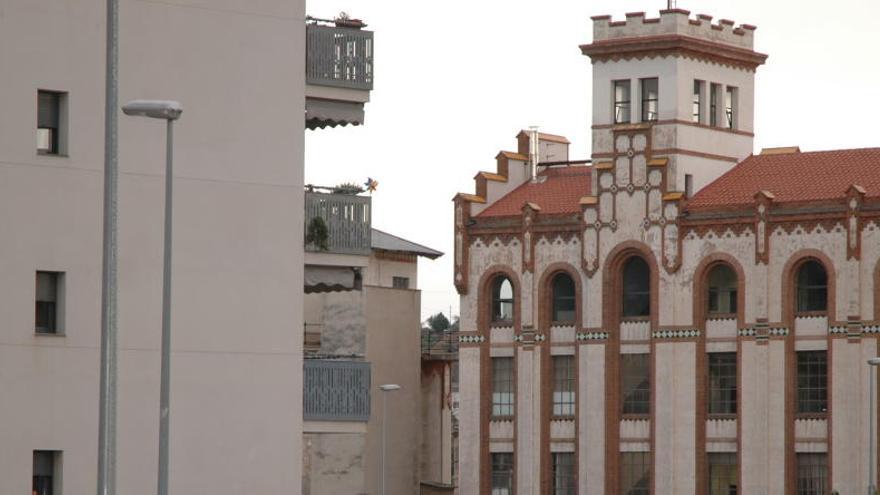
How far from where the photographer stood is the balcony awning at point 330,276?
5644 centimetres

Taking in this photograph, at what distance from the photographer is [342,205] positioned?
55.8 metres

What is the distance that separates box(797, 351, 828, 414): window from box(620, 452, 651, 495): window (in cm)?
716

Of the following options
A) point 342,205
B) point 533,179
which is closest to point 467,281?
point 533,179

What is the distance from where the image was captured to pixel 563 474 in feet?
331

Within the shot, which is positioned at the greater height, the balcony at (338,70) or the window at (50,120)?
the balcony at (338,70)

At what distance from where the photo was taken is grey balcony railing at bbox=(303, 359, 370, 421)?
56.4 metres

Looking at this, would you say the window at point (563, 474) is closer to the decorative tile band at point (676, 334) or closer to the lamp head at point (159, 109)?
the decorative tile band at point (676, 334)

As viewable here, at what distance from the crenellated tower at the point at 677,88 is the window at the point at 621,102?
4 centimetres

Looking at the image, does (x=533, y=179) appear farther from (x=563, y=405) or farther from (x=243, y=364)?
(x=243, y=364)

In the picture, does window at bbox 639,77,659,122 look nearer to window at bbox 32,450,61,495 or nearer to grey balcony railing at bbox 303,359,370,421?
grey balcony railing at bbox 303,359,370,421

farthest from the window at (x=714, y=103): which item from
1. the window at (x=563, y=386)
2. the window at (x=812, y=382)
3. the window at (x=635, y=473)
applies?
the window at (x=635, y=473)

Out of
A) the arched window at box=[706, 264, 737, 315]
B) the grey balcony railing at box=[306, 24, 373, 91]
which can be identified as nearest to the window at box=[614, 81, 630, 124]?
the arched window at box=[706, 264, 737, 315]

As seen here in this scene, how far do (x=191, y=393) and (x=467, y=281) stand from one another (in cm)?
5565

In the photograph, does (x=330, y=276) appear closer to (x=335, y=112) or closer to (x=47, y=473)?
(x=335, y=112)
